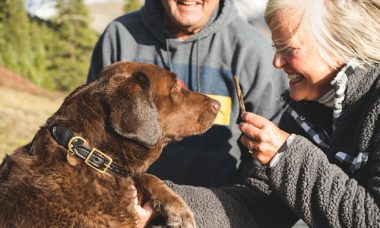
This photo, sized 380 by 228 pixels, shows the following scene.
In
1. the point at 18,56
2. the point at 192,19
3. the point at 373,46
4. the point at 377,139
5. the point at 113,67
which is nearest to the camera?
the point at 377,139

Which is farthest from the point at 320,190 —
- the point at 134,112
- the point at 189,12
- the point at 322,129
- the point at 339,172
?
the point at 189,12

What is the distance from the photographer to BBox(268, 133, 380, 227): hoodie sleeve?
2.76 meters

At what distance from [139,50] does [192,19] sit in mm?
515

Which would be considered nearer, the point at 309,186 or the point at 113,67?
the point at 309,186

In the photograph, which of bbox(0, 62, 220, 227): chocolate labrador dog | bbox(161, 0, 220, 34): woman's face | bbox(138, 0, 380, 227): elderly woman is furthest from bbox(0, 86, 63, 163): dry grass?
bbox(138, 0, 380, 227): elderly woman

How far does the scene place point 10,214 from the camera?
2.88 meters

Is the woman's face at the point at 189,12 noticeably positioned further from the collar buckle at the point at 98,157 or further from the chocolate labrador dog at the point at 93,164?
the collar buckle at the point at 98,157

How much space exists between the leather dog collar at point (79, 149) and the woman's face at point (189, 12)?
65.3 inches

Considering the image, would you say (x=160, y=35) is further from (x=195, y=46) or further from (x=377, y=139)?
(x=377, y=139)

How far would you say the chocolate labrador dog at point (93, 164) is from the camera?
2918mm

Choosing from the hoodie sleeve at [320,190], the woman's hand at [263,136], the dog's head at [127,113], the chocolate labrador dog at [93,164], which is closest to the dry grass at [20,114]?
the dog's head at [127,113]

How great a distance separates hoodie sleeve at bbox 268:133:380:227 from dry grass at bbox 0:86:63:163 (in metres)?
5.59

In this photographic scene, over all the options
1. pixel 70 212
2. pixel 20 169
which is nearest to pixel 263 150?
pixel 70 212

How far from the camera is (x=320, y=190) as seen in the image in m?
2.81
